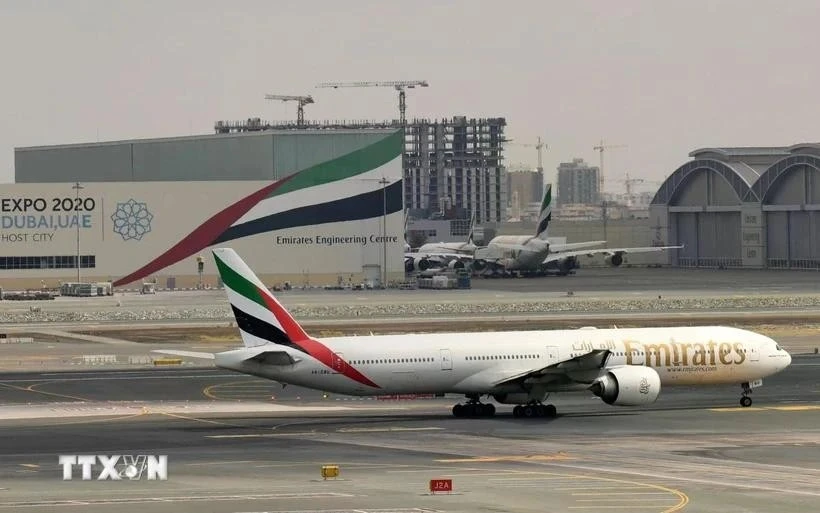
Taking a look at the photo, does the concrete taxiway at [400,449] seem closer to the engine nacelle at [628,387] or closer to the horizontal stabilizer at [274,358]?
the engine nacelle at [628,387]

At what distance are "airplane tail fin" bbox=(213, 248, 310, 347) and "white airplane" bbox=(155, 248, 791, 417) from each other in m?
0.04

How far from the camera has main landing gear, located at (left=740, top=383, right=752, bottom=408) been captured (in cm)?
6244

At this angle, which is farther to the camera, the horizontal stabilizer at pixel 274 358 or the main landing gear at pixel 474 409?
the main landing gear at pixel 474 409

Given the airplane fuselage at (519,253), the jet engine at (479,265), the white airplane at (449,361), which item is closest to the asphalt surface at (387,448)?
the white airplane at (449,361)

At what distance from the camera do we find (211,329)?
4008 inches

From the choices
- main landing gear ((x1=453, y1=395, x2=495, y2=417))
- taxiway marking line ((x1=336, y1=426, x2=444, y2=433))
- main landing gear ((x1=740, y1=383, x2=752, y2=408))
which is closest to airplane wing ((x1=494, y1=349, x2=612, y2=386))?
main landing gear ((x1=453, y1=395, x2=495, y2=417))

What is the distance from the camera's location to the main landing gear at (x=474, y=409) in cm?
5941

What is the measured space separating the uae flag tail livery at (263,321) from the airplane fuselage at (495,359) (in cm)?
19

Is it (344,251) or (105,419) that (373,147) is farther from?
(105,419)

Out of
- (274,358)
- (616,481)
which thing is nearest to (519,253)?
(274,358)

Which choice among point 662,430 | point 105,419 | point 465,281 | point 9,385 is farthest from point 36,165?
point 662,430

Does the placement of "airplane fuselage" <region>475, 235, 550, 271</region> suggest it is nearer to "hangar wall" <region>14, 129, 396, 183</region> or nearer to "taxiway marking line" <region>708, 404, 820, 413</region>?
"hangar wall" <region>14, 129, 396, 183</region>

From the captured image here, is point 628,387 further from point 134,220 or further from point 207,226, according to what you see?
point 134,220

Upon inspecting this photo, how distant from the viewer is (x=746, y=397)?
63.0 meters
